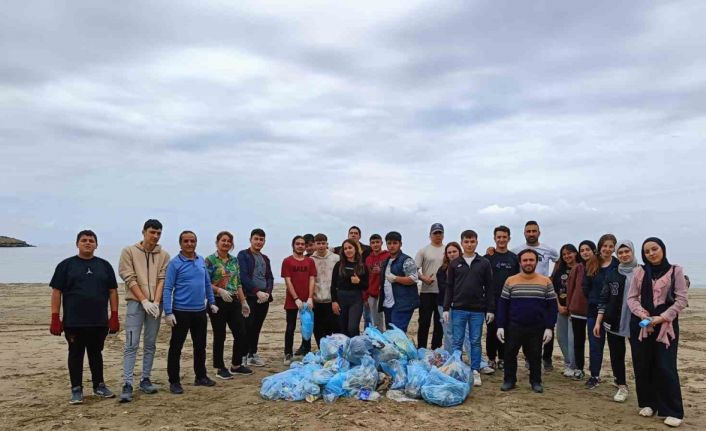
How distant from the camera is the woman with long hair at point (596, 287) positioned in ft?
20.5

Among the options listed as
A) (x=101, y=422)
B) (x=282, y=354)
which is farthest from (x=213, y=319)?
(x=282, y=354)

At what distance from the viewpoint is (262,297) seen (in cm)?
716

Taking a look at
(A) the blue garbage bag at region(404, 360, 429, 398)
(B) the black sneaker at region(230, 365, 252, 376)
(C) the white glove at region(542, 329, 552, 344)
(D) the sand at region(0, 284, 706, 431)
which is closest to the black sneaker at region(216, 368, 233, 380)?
(D) the sand at region(0, 284, 706, 431)

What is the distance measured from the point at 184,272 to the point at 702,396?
19.5 feet

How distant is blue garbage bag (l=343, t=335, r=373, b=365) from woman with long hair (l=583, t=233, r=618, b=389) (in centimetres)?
257

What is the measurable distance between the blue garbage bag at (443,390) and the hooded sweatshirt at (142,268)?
9.75 ft

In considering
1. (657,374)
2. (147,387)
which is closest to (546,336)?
(657,374)

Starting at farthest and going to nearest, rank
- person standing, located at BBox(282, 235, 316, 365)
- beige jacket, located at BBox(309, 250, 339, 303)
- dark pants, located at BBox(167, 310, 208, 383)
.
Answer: beige jacket, located at BBox(309, 250, 339, 303)
person standing, located at BBox(282, 235, 316, 365)
dark pants, located at BBox(167, 310, 208, 383)

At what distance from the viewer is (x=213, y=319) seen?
6.50 meters

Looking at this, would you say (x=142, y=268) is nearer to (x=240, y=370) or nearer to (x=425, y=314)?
(x=240, y=370)

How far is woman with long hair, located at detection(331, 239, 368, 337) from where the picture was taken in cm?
727

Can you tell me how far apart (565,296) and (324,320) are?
324 centimetres

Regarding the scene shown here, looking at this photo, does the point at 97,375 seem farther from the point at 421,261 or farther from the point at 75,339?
the point at 421,261

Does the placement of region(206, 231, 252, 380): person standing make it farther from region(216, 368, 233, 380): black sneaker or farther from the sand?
the sand
